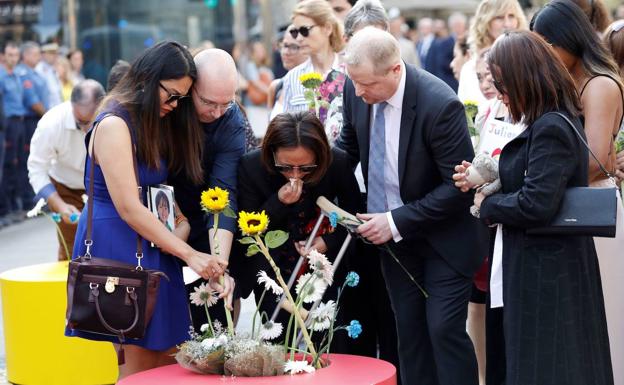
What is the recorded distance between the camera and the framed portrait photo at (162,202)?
4.38m

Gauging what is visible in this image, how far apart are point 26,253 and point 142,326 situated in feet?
24.7

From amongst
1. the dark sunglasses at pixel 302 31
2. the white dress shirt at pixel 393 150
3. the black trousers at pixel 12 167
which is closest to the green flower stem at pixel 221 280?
the white dress shirt at pixel 393 150

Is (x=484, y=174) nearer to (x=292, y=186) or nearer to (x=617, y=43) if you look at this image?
(x=292, y=186)

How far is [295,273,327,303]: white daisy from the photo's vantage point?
4.11 meters

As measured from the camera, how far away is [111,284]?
4203 millimetres

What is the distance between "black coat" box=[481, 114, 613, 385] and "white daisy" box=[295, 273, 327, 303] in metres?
0.69

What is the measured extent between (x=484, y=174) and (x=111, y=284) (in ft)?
4.93

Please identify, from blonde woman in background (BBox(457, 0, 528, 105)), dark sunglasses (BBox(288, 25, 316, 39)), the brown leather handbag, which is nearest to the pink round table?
the brown leather handbag

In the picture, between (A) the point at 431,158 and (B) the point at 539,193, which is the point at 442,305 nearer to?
(A) the point at 431,158

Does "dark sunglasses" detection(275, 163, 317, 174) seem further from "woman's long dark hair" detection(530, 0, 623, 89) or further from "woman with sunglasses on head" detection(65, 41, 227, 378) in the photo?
"woman's long dark hair" detection(530, 0, 623, 89)

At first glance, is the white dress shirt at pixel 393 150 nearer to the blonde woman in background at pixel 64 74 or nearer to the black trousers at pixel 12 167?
the black trousers at pixel 12 167

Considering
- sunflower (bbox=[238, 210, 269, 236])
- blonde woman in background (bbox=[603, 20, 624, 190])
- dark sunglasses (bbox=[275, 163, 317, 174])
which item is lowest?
sunflower (bbox=[238, 210, 269, 236])

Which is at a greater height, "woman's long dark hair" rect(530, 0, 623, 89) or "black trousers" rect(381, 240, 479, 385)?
"woman's long dark hair" rect(530, 0, 623, 89)

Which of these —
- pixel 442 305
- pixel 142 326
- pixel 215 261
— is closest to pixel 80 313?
pixel 142 326
